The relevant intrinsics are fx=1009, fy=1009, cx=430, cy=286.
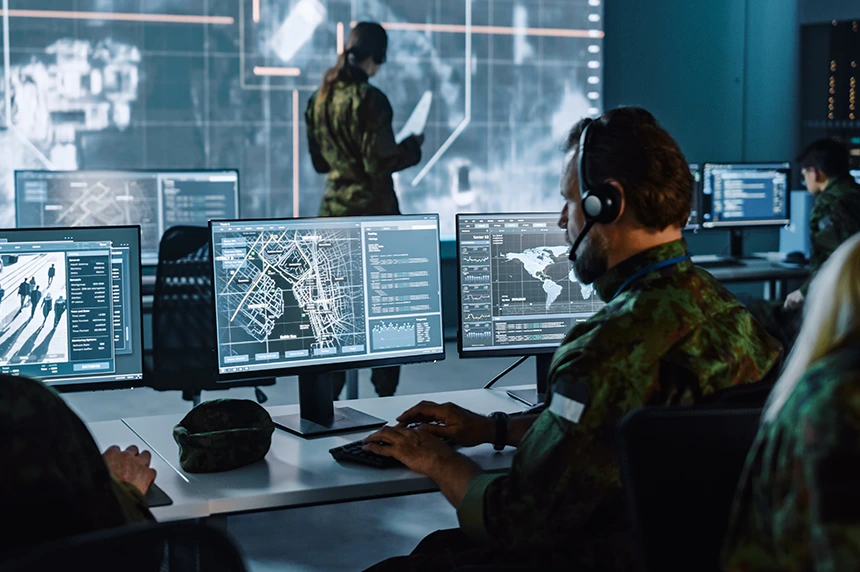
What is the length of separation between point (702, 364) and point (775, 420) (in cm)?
72

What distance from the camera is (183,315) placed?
366 cm

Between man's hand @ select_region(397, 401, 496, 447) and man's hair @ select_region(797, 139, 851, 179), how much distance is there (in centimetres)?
377

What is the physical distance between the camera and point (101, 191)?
4.45 metres

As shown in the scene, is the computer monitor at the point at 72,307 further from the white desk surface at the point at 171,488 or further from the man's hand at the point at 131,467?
the man's hand at the point at 131,467

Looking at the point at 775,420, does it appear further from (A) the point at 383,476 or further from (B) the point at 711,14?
(B) the point at 711,14

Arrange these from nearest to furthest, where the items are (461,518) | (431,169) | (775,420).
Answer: (775,420), (461,518), (431,169)

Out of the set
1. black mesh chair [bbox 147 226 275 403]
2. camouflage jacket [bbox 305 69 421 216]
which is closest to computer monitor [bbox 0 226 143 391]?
black mesh chair [bbox 147 226 275 403]

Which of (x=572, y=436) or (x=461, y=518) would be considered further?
(x=461, y=518)

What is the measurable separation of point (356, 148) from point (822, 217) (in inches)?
92.7

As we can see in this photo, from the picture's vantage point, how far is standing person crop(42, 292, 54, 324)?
202 cm

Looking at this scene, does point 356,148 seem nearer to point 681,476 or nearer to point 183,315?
point 183,315

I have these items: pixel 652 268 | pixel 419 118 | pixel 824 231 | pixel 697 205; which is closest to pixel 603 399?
pixel 652 268

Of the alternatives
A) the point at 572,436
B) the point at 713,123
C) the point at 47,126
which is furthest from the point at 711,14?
the point at 572,436

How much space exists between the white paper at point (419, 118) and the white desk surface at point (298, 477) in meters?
4.43
